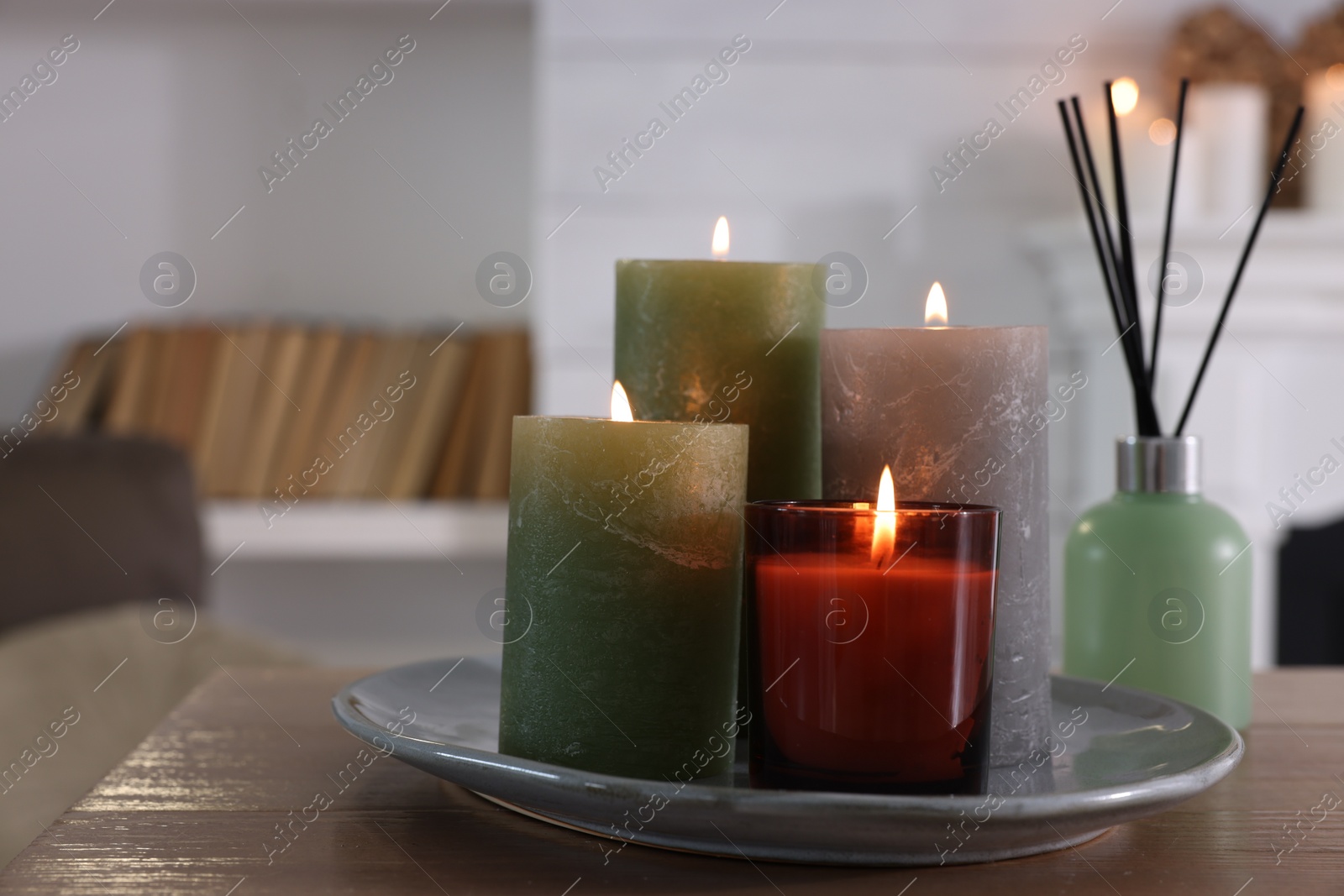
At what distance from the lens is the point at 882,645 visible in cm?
39

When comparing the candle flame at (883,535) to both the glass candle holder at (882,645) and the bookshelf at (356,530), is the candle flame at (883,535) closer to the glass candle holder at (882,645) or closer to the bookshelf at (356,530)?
the glass candle holder at (882,645)

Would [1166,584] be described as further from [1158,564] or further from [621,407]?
[621,407]

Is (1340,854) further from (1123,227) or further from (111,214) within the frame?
(111,214)

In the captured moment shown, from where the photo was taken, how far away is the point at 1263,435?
1701 mm

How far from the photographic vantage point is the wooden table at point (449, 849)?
37cm

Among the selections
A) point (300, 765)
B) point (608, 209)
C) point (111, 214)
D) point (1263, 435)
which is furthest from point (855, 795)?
point (111, 214)

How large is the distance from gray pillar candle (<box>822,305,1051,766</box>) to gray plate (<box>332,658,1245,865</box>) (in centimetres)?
4

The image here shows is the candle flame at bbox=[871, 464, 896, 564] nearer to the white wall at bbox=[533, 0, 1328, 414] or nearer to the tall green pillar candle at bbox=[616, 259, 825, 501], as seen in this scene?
the tall green pillar candle at bbox=[616, 259, 825, 501]

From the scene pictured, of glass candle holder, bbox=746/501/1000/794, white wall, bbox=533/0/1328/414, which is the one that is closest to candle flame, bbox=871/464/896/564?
glass candle holder, bbox=746/501/1000/794

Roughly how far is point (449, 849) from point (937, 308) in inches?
11.5

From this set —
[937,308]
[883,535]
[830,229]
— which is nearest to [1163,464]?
[937,308]

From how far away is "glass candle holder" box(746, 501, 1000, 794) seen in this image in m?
0.38

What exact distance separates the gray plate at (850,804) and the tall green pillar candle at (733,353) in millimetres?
139

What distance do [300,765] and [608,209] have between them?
1285 millimetres
